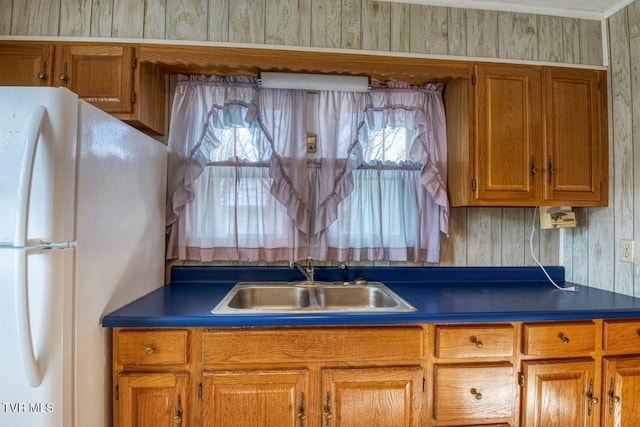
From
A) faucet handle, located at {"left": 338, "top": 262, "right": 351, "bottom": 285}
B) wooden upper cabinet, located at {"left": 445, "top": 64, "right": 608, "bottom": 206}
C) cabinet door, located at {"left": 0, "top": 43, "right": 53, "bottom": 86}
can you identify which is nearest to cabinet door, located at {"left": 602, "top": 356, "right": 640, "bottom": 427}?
wooden upper cabinet, located at {"left": 445, "top": 64, "right": 608, "bottom": 206}

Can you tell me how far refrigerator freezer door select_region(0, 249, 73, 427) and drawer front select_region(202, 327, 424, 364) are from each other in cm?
44

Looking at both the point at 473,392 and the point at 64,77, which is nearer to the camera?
the point at 473,392

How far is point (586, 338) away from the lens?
1332mm

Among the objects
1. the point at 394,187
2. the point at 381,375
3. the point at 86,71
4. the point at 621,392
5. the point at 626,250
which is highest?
the point at 86,71

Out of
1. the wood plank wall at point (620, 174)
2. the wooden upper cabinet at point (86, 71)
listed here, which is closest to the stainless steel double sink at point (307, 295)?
the wooden upper cabinet at point (86, 71)

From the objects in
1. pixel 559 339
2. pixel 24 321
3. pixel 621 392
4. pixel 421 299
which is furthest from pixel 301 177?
pixel 621 392

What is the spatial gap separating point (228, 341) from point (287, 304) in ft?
1.95

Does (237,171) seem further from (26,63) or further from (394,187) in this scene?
(26,63)

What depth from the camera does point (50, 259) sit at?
941 mm

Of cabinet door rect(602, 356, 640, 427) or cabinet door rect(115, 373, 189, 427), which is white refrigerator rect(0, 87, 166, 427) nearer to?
cabinet door rect(115, 373, 189, 427)

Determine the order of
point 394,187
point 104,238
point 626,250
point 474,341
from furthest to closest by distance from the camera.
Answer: point 394,187, point 626,250, point 474,341, point 104,238

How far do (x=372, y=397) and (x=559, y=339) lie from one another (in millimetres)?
813

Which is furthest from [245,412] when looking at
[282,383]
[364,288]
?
[364,288]

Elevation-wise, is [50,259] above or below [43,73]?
below
